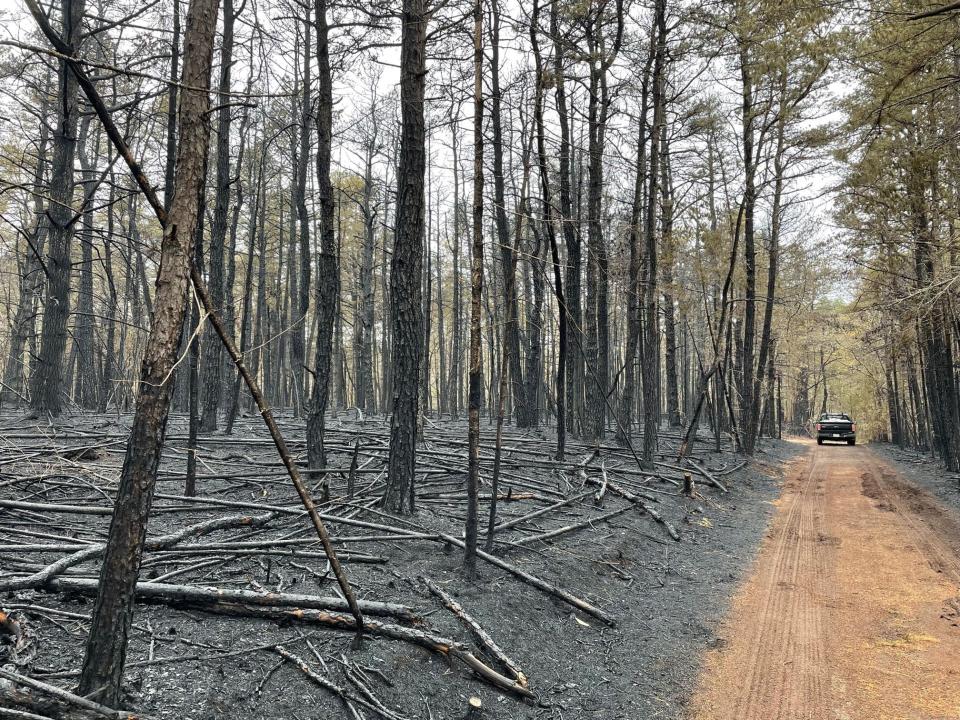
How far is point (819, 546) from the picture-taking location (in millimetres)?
8383

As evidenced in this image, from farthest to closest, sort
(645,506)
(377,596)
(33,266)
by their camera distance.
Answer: (33,266) → (645,506) → (377,596)

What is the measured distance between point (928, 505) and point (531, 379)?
10.7 metres

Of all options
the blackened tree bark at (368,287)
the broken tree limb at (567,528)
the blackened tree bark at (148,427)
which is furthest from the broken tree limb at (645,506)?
the blackened tree bark at (368,287)

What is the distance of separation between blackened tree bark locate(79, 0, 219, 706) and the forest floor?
31 centimetres

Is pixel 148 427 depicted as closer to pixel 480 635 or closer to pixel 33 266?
Answer: pixel 480 635

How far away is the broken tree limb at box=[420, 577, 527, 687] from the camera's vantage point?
3959 millimetres

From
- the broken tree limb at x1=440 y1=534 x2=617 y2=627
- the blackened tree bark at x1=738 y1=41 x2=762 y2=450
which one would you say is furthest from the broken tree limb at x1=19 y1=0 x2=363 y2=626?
the blackened tree bark at x1=738 y1=41 x2=762 y2=450

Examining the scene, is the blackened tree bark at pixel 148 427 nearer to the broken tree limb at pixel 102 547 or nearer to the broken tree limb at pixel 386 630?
the broken tree limb at pixel 386 630

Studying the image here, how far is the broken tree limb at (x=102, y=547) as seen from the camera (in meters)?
3.54

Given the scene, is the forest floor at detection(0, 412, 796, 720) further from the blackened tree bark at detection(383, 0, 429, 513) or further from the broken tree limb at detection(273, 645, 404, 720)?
the blackened tree bark at detection(383, 0, 429, 513)

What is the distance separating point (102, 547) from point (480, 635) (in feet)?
9.53

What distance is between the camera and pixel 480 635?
4152mm

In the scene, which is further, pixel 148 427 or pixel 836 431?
pixel 836 431

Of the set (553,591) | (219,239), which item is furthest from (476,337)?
(219,239)
